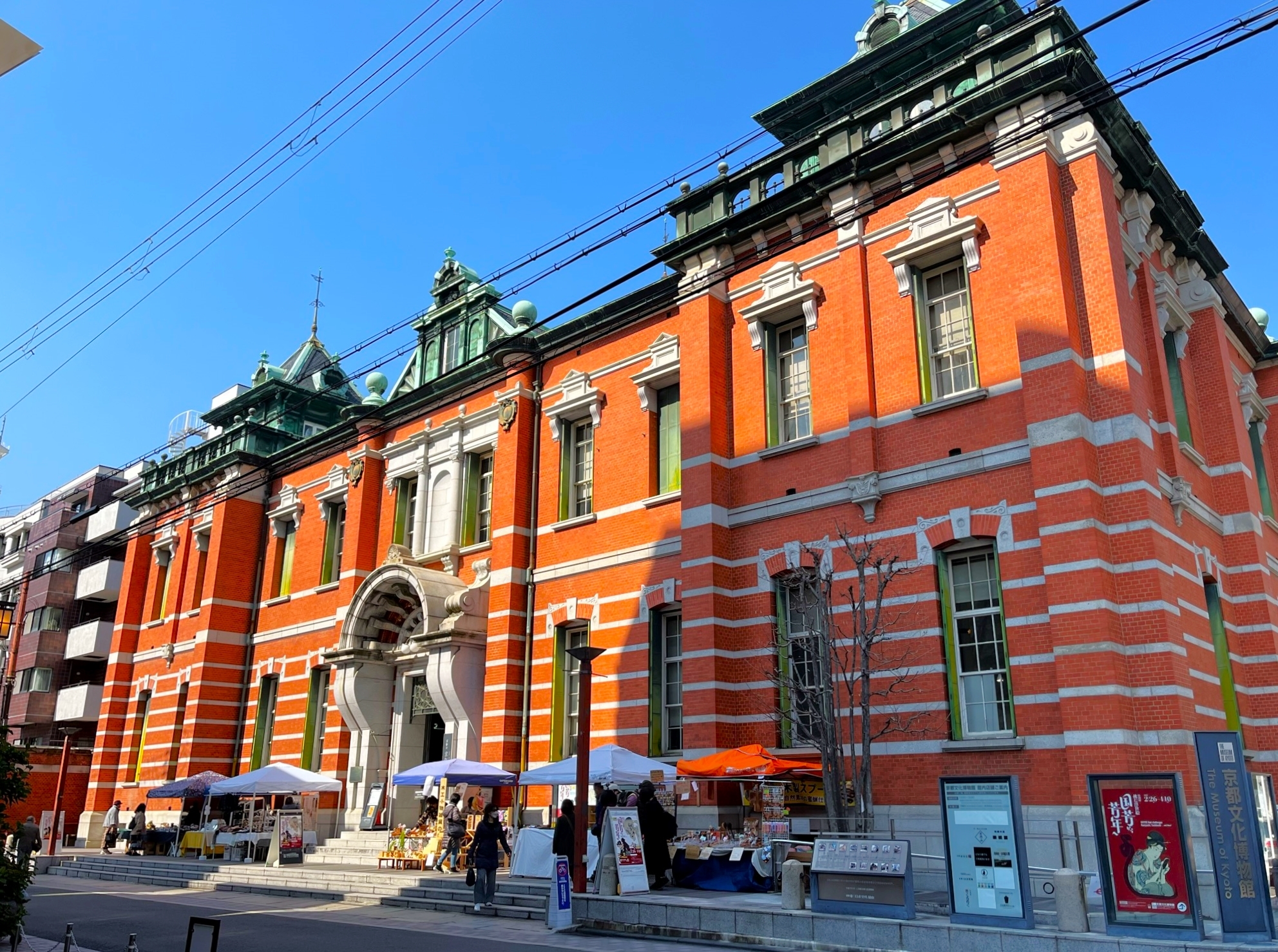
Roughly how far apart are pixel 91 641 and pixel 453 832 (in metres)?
29.3

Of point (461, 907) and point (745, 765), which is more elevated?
point (745, 765)

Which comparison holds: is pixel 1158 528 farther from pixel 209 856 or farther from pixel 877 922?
pixel 209 856

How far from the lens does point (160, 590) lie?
122ft

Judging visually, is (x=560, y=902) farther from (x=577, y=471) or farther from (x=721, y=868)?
(x=577, y=471)

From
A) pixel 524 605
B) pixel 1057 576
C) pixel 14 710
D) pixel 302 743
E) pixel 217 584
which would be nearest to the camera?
pixel 1057 576

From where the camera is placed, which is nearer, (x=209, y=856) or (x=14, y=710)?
(x=209, y=856)

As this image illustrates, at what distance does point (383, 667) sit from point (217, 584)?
30.1 feet

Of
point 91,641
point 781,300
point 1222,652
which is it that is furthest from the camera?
point 91,641

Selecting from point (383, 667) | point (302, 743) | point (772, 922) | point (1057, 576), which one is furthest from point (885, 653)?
point (302, 743)

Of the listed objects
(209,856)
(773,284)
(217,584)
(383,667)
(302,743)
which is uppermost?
(773,284)

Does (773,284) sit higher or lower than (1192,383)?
higher

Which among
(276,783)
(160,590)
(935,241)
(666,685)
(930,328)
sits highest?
(935,241)

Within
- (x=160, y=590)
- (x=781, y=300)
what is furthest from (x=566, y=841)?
(x=160, y=590)

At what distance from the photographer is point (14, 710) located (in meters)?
44.6
